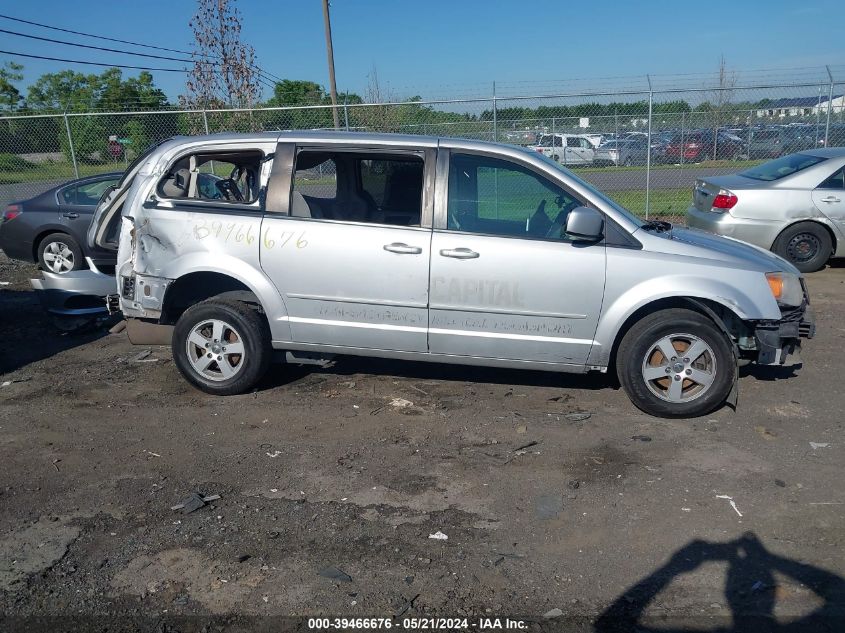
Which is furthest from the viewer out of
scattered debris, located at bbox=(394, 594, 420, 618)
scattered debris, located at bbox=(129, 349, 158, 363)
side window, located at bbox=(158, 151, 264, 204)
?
scattered debris, located at bbox=(129, 349, 158, 363)

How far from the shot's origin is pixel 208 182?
593 cm

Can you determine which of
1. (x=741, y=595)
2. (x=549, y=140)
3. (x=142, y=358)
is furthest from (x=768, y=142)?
(x=741, y=595)

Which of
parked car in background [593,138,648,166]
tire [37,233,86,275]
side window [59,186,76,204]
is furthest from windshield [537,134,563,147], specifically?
tire [37,233,86,275]

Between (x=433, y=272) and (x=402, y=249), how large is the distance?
0.91 feet

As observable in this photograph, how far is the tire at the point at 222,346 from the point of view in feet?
18.4

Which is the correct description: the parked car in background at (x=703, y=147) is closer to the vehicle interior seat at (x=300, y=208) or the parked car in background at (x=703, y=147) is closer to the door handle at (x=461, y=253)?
the door handle at (x=461, y=253)

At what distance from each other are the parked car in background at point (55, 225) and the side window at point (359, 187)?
241 inches

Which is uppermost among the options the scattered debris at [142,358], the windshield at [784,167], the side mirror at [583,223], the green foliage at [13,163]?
the green foliage at [13,163]

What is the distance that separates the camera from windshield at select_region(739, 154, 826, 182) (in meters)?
9.86

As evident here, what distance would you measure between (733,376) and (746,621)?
7.69 feet

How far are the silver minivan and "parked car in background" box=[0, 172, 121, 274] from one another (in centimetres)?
560

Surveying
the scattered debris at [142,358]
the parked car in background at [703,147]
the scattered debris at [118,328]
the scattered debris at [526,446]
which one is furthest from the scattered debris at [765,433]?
the parked car in background at [703,147]

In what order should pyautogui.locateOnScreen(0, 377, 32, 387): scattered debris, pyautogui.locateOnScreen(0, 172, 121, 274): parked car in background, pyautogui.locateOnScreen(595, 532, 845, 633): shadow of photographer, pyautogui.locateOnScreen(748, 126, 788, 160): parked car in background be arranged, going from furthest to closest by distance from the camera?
pyautogui.locateOnScreen(748, 126, 788, 160): parked car in background → pyautogui.locateOnScreen(0, 172, 121, 274): parked car in background → pyautogui.locateOnScreen(0, 377, 32, 387): scattered debris → pyautogui.locateOnScreen(595, 532, 845, 633): shadow of photographer

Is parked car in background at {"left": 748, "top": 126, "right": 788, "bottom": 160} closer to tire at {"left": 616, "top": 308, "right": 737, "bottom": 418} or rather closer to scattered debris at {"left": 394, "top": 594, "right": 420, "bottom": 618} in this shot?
tire at {"left": 616, "top": 308, "right": 737, "bottom": 418}
